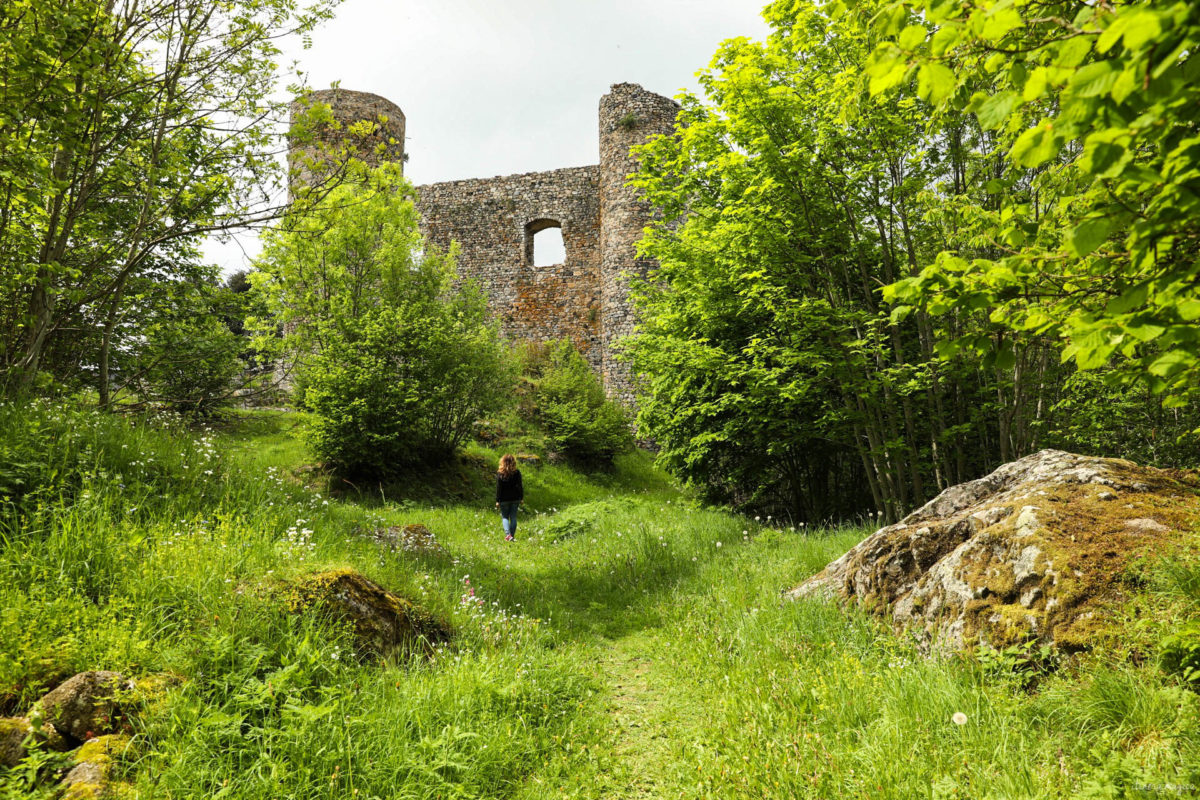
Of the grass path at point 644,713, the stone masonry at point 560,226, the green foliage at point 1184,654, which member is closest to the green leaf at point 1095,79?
the green foliage at point 1184,654

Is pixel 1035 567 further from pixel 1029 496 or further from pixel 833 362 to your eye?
pixel 833 362

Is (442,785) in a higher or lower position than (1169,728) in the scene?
lower

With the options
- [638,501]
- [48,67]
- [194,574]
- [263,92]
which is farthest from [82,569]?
[638,501]

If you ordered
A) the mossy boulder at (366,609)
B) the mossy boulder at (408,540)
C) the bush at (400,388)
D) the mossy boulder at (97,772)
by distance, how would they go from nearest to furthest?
the mossy boulder at (97,772), the mossy boulder at (366,609), the mossy boulder at (408,540), the bush at (400,388)

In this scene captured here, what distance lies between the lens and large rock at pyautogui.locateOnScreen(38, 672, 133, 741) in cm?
231

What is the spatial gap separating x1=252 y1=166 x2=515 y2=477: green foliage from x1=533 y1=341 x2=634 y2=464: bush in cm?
274

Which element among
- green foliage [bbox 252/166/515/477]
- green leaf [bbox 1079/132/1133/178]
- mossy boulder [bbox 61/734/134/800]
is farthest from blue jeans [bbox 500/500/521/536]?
green leaf [bbox 1079/132/1133/178]

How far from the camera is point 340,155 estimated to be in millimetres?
5207

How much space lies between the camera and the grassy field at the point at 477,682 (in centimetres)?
230

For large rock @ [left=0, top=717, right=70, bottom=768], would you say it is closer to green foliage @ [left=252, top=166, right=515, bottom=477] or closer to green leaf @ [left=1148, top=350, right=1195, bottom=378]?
green leaf @ [left=1148, top=350, right=1195, bottom=378]

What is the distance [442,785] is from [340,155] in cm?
511

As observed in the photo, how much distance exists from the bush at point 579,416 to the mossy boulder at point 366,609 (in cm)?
1048

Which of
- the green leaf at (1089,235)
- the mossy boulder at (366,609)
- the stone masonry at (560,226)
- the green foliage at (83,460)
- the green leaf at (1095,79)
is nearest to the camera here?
the green leaf at (1095,79)

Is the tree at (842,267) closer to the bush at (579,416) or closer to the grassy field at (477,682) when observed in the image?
the grassy field at (477,682)
